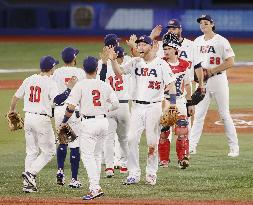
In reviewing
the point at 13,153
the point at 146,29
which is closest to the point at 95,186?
the point at 13,153

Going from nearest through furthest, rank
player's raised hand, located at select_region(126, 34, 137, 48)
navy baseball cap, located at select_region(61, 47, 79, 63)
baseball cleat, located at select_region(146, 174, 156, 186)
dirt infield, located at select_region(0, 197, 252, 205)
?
dirt infield, located at select_region(0, 197, 252, 205) → navy baseball cap, located at select_region(61, 47, 79, 63) → baseball cleat, located at select_region(146, 174, 156, 186) → player's raised hand, located at select_region(126, 34, 137, 48)

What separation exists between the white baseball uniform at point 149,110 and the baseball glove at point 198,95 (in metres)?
1.84

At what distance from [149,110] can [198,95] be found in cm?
209

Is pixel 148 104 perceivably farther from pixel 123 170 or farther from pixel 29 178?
pixel 29 178

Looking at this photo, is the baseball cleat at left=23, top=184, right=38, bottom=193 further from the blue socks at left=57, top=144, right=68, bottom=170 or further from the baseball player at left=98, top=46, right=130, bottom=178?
the baseball player at left=98, top=46, right=130, bottom=178

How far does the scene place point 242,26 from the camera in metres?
35.6

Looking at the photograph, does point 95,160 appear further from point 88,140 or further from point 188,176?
point 188,176

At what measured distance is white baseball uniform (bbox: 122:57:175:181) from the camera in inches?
495

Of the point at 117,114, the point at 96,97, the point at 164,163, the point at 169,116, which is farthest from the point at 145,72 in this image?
the point at 164,163

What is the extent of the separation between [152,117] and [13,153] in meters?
3.76

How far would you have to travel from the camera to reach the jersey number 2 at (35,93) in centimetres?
1210

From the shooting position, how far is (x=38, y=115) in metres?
12.1

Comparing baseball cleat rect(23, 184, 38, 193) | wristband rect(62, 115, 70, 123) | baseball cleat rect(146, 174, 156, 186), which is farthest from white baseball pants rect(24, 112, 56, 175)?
baseball cleat rect(146, 174, 156, 186)

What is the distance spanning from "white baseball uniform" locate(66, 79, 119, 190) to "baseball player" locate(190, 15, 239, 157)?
377 cm
